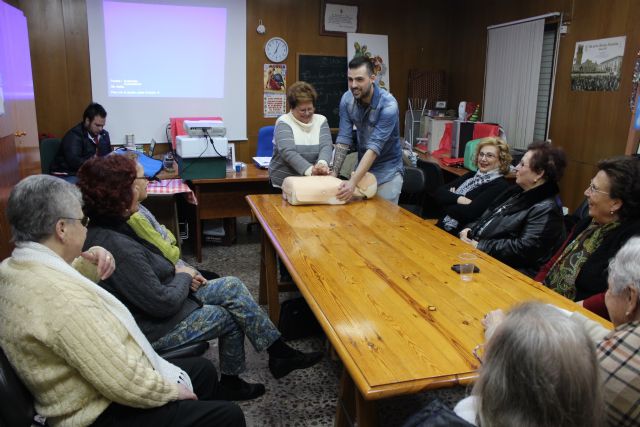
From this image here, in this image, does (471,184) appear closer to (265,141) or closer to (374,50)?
(265,141)

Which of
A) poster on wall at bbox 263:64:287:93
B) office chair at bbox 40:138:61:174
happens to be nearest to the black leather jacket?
poster on wall at bbox 263:64:287:93

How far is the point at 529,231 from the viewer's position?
→ 2.39 meters

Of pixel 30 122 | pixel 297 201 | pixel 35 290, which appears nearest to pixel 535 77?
pixel 297 201

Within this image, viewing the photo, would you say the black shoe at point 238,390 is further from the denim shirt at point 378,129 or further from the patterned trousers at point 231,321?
the denim shirt at point 378,129

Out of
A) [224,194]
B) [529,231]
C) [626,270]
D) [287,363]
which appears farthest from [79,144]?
[626,270]

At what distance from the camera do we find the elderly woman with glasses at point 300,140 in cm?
317

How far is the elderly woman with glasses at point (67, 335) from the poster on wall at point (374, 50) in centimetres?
480

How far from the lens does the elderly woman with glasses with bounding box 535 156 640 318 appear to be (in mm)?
1908

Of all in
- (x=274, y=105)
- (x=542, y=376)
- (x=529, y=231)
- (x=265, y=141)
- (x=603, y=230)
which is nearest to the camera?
(x=542, y=376)

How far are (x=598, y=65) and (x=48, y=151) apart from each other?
190 inches

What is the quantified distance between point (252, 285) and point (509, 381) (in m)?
2.85

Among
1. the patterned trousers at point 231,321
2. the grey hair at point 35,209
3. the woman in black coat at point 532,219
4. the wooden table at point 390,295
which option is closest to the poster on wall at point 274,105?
the wooden table at point 390,295

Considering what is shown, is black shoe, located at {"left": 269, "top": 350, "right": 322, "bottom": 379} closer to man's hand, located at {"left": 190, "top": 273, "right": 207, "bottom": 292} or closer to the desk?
man's hand, located at {"left": 190, "top": 273, "right": 207, "bottom": 292}

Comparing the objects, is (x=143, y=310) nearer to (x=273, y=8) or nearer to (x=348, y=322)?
(x=348, y=322)
